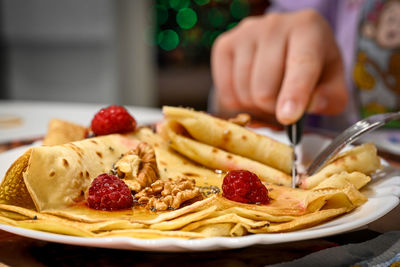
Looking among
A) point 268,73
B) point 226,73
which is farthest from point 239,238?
point 226,73

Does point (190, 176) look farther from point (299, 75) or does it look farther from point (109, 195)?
point (299, 75)

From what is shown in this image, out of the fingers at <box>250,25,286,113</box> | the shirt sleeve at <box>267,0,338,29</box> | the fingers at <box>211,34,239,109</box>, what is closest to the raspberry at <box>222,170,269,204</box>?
the fingers at <box>250,25,286,113</box>

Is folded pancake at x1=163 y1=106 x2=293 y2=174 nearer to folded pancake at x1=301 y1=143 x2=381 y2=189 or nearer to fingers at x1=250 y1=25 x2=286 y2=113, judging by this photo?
folded pancake at x1=301 y1=143 x2=381 y2=189

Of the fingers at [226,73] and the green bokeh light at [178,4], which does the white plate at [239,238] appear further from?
the green bokeh light at [178,4]

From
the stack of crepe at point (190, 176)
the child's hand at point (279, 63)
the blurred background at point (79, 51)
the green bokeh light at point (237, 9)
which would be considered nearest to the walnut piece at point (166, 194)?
the stack of crepe at point (190, 176)

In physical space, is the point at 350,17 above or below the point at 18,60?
above

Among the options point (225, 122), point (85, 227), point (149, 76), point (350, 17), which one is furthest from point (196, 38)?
point (85, 227)

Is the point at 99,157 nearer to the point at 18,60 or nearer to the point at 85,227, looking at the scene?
the point at 85,227
